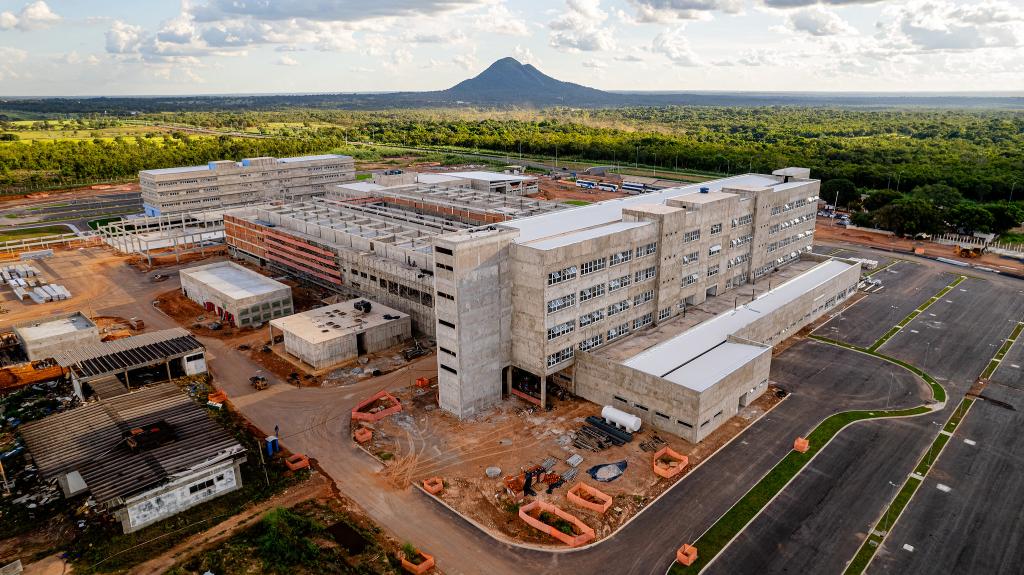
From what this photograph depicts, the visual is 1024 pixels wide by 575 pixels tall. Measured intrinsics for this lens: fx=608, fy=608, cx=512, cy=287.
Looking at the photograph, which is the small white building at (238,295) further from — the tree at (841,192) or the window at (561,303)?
the tree at (841,192)

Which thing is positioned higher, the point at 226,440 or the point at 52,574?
the point at 226,440

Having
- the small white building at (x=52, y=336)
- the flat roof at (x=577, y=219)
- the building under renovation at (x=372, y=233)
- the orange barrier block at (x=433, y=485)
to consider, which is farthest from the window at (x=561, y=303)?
the small white building at (x=52, y=336)

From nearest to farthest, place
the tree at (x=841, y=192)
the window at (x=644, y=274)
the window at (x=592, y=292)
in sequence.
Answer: the window at (x=592, y=292), the window at (x=644, y=274), the tree at (x=841, y=192)

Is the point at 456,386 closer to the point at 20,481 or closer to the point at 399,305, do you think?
the point at 399,305

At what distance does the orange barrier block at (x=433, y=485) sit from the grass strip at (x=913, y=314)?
59.6 m

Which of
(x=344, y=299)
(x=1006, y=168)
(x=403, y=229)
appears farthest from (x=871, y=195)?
(x=344, y=299)

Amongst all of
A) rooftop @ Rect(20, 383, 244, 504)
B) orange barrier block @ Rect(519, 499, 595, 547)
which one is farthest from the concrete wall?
orange barrier block @ Rect(519, 499, 595, 547)

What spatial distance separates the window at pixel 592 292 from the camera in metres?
64.3

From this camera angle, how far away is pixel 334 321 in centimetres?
7938

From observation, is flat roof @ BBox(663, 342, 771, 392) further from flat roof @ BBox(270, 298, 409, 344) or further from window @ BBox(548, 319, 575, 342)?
flat roof @ BBox(270, 298, 409, 344)

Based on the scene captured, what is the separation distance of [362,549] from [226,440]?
17.3 meters

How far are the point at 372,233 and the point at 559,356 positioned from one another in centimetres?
4797

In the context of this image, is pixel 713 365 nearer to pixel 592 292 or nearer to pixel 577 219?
pixel 592 292

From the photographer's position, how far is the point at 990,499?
50.0 meters
